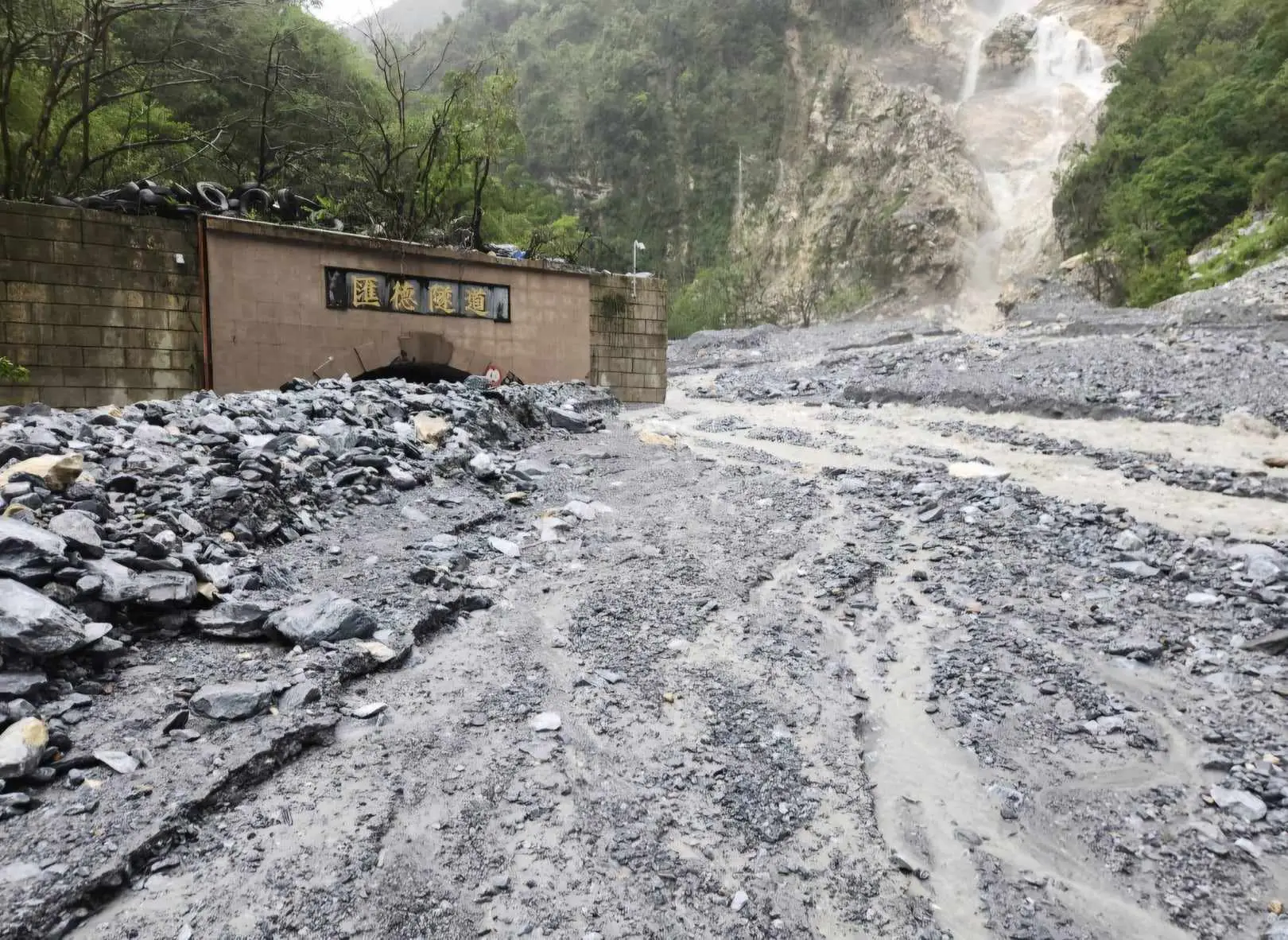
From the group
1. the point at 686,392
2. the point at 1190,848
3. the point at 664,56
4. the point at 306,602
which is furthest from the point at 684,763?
the point at 664,56

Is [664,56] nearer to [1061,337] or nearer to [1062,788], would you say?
[1061,337]

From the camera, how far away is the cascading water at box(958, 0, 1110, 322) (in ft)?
102

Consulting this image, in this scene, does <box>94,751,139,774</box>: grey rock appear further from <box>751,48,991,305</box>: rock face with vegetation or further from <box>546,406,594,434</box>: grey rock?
<box>751,48,991,305</box>: rock face with vegetation

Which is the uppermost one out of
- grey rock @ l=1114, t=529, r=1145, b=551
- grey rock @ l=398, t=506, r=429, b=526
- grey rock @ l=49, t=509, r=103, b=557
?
grey rock @ l=49, t=509, r=103, b=557

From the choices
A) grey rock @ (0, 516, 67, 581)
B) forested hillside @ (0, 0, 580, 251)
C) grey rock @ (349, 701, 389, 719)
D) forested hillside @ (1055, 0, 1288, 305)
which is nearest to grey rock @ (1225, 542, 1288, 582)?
grey rock @ (349, 701, 389, 719)

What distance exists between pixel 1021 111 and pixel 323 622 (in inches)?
1630

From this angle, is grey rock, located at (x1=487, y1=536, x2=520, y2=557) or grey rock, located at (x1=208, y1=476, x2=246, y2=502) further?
grey rock, located at (x1=487, y1=536, x2=520, y2=557)

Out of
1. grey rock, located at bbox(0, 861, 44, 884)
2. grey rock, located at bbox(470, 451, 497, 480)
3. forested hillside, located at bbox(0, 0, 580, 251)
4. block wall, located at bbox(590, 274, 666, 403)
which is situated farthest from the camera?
block wall, located at bbox(590, 274, 666, 403)

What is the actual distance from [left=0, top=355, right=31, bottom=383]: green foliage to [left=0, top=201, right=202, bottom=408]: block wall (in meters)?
0.12

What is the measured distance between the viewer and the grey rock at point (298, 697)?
2.56 metres

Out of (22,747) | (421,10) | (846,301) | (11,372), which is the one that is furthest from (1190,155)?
(421,10)

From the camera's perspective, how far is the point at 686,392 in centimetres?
1669

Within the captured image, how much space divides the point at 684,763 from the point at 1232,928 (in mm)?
1559

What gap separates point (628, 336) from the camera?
12.9 meters
